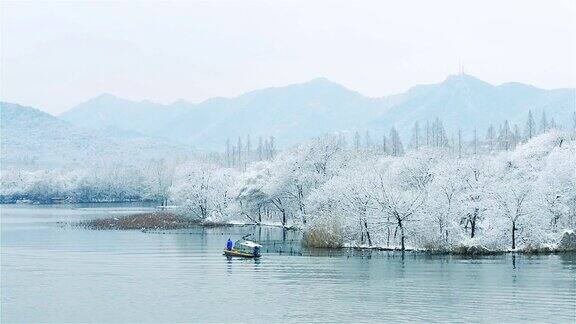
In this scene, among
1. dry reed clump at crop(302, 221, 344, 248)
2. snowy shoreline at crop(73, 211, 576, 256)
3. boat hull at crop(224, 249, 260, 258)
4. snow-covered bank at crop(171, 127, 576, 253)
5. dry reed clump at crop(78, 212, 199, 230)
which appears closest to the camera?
boat hull at crop(224, 249, 260, 258)

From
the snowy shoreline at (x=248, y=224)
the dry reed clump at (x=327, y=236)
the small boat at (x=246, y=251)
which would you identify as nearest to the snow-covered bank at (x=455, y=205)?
the dry reed clump at (x=327, y=236)

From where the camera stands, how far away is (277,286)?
48.0 m

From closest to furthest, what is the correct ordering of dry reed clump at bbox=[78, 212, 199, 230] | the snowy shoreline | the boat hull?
1. the boat hull
2. the snowy shoreline
3. dry reed clump at bbox=[78, 212, 199, 230]

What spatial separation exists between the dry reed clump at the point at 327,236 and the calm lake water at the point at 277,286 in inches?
83.3

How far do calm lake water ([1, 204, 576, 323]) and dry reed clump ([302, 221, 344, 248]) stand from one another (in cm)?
212

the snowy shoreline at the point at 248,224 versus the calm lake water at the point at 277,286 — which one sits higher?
the snowy shoreline at the point at 248,224

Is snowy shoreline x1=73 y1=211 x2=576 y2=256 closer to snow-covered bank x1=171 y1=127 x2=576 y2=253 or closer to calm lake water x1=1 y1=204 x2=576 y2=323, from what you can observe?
snow-covered bank x1=171 y1=127 x2=576 y2=253

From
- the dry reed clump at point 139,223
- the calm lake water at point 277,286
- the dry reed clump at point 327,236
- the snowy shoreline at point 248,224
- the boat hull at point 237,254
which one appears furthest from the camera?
the dry reed clump at point 139,223

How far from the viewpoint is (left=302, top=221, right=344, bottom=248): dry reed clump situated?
71.2 metres

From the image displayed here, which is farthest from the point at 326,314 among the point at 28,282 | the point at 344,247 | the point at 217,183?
the point at 217,183

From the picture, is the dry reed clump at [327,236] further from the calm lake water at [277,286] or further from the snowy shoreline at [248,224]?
the calm lake water at [277,286]

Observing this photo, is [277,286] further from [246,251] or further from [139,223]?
[139,223]

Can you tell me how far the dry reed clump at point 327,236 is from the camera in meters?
71.2

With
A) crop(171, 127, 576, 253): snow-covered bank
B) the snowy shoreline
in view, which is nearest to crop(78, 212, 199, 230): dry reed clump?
the snowy shoreline
